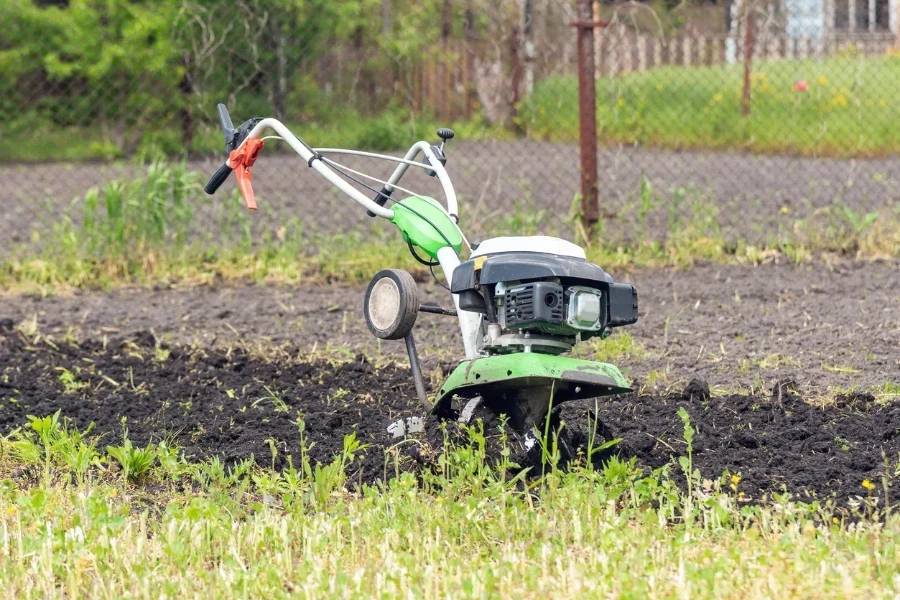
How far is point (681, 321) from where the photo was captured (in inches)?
234

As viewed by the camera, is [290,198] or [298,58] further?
[290,198]

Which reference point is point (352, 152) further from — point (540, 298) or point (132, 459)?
point (132, 459)

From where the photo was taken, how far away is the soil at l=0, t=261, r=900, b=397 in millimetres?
5035

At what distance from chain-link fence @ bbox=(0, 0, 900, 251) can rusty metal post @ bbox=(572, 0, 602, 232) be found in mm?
132

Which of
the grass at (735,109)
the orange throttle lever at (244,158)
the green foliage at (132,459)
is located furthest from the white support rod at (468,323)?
the grass at (735,109)

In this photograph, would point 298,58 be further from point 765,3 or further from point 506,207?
point 765,3

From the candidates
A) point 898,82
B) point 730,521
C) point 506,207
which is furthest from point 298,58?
point 898,82

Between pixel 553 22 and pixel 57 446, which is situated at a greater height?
pixel 553 22

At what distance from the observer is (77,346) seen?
5707 mm

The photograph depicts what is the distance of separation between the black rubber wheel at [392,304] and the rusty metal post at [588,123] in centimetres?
369

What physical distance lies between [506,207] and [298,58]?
204 cm

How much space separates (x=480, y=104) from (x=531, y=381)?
5.83 meters

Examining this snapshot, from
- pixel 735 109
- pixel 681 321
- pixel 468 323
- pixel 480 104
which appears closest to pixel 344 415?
pixel 468 323

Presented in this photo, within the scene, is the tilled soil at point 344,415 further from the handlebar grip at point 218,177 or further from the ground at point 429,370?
the handlebar grip at point 218,177
